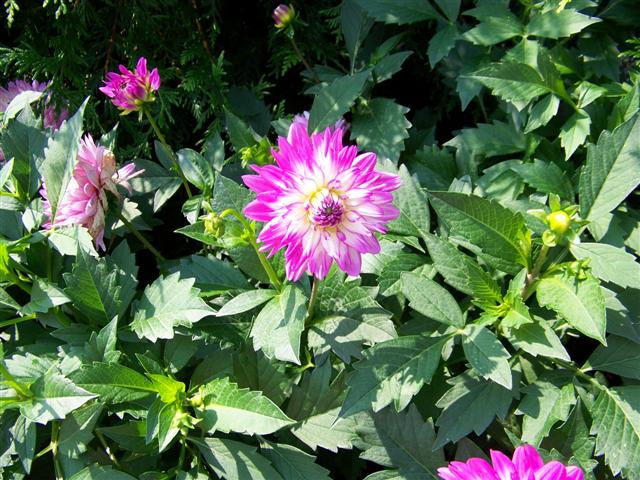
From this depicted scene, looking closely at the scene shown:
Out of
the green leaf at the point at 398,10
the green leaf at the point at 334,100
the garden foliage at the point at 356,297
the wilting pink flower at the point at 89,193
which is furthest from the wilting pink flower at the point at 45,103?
the green leaf at the point at 398,10

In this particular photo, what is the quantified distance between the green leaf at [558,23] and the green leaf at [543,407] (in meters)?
0.74

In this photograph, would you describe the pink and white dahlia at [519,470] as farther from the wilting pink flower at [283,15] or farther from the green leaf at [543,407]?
the wilting pink flower at [283,15]

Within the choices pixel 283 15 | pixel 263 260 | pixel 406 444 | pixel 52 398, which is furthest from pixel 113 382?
pixel 283 15

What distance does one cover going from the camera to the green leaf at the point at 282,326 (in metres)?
1.10

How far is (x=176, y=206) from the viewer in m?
1.78

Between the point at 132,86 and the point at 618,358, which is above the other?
the point at 132,86

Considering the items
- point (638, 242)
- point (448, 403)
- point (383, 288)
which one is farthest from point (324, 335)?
point (638, 242)

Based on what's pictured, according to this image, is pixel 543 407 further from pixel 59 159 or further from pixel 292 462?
pixel 59 159

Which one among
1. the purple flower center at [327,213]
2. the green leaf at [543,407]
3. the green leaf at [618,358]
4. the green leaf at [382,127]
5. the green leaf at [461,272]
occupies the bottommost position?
the green leaf at [543,407]

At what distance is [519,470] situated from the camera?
0.98 m

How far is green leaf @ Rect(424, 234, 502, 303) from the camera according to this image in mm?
1175

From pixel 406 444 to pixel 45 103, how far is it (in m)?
1.16

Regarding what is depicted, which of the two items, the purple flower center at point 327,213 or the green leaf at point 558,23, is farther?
the green leaf at point 558,23

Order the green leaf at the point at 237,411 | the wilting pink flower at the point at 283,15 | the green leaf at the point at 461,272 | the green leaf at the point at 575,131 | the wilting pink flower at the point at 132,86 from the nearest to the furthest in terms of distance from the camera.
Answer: the green leaf at the point at 237,411
the green leaf at the point at 461,272
the wilting pink flower at the point at 132,86
the green leaf at the point at 575,131
the wilting pink flower at the point at 283,15
